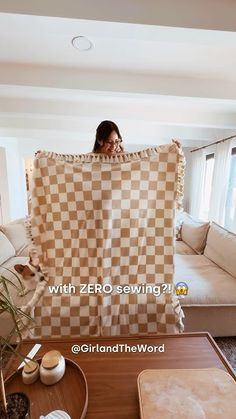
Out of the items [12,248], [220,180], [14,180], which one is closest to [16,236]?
[12,248]

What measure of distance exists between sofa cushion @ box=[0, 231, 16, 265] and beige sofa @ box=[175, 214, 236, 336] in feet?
5.65

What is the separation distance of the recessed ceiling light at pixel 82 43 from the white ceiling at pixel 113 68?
3cm

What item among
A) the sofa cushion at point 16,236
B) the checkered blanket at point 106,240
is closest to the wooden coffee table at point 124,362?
the checkered blanket at point 106,240

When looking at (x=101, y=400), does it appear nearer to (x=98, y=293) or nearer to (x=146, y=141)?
(x=98, y=293)

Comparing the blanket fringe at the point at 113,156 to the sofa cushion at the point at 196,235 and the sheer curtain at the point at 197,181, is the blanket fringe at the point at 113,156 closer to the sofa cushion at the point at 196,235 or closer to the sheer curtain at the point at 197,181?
the sofa cushion at the point at 196,235

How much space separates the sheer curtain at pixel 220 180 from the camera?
3.52m

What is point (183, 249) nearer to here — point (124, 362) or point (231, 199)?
point (231, 199)

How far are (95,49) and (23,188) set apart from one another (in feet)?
14.4

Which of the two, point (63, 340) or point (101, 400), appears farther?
point (63, 340)

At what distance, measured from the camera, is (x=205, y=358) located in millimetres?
774

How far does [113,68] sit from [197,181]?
349 centimetres

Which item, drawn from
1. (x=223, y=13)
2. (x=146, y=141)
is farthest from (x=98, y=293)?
(x=146, y=141)

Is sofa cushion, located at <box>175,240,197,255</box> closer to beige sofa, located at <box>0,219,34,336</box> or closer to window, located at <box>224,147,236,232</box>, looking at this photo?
window, located at <box>224,147,236,232</box>

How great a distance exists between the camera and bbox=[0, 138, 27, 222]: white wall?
4438mm
